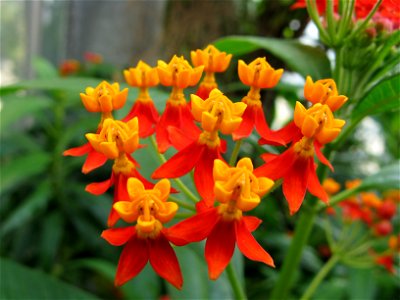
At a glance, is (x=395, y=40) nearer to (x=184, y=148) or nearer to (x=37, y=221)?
(x=184, y=148)

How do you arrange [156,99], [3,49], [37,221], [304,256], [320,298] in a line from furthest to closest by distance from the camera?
[3,49] → [37,221] → [304,256] → [320,298] → [156,99]

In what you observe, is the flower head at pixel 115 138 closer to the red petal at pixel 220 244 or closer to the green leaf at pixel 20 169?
the red petal at pixel 220 244

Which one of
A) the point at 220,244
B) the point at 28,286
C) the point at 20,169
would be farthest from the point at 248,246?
the point at 20,169

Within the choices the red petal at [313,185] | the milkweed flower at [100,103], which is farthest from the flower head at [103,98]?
the red petal at [313,185]

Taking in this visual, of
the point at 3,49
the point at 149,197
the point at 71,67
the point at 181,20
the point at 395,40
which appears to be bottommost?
the point at 3,49

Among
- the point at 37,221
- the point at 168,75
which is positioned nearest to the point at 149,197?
the point at 168,75

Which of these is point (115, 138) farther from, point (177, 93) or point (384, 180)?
point (384, 180)
